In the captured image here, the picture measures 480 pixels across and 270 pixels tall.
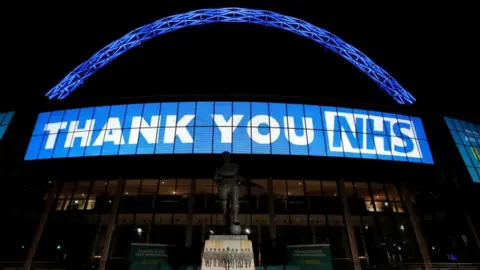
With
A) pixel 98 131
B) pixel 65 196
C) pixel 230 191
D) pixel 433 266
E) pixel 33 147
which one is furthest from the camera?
pixel 65 196

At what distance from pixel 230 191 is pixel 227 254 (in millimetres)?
2445

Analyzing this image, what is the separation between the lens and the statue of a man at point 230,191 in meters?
12.2

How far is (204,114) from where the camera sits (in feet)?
109

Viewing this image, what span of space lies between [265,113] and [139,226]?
63.5ft

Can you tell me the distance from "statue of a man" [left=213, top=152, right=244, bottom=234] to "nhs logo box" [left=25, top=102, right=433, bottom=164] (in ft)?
61.7

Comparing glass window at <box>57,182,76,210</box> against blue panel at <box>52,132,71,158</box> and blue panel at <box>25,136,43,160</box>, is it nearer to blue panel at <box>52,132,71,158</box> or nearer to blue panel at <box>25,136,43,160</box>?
blue panel at <box>25,136,43,160</box>

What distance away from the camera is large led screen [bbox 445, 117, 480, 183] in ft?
118

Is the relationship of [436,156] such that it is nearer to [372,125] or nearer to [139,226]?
[372,125]

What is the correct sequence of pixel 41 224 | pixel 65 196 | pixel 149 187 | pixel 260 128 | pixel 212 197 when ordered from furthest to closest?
pixel 149 187 < pixel 65 196 < pixel 212 197 < pixel 260 128 < pixel 41 224

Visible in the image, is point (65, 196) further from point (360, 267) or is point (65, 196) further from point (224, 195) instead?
point (360, 267)

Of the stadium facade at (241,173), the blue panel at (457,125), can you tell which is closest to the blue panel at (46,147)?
the stadium facade at (241,173)

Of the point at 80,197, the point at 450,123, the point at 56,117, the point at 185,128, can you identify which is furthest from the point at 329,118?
the point at 56,117

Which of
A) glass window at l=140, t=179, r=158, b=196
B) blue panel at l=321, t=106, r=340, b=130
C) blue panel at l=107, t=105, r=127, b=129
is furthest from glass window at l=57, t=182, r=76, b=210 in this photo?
blue panel at l=321, t=106, r=340, b=130

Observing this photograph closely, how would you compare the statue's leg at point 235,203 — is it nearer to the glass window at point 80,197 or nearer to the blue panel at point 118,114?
the blue panel at point 118,114
